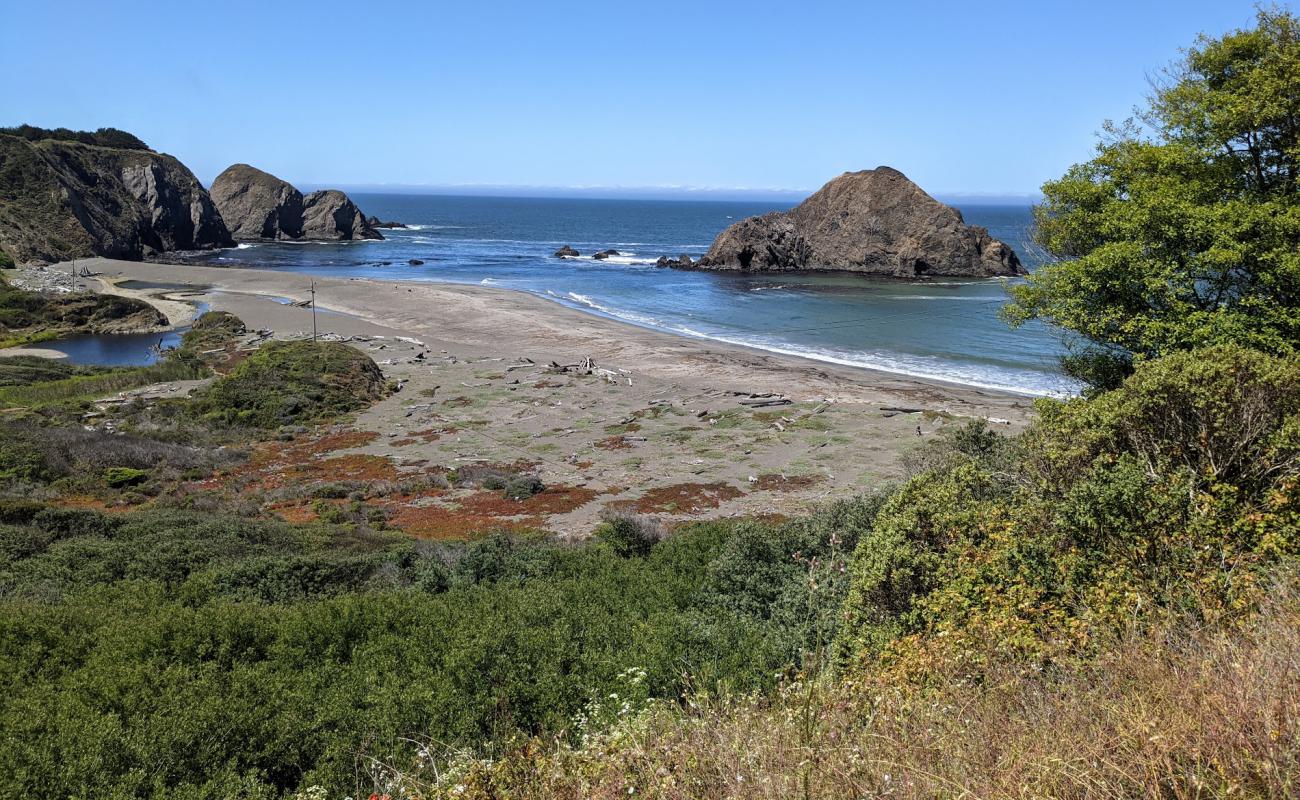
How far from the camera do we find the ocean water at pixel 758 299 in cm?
4369

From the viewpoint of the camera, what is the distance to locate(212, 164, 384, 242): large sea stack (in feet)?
416

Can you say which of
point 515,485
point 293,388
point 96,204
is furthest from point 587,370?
point 96,204

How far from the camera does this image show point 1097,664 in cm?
532

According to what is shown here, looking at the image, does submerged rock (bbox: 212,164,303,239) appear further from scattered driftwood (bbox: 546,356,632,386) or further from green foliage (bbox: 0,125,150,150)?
scattered driftwood (bbox: 546,356,632,386)

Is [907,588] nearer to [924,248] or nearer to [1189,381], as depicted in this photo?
[1189,381]

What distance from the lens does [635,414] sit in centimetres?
3189

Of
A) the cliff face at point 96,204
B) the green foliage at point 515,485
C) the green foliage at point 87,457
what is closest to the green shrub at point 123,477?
the green foliage at point 87,457

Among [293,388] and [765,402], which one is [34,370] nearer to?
[293,388]

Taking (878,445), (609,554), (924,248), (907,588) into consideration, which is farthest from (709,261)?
(907,588)

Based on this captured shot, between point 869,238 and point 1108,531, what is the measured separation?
8741 centimetres

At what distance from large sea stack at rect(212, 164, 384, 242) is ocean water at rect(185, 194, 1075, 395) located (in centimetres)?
886

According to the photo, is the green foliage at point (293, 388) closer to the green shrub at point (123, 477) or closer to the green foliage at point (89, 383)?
the green foliage at point (89, 383)

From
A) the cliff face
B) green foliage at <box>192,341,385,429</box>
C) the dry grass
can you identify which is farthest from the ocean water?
green foliage at <box>192,341,385,429</box>

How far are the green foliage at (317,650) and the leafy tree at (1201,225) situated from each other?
6599 millimetres
